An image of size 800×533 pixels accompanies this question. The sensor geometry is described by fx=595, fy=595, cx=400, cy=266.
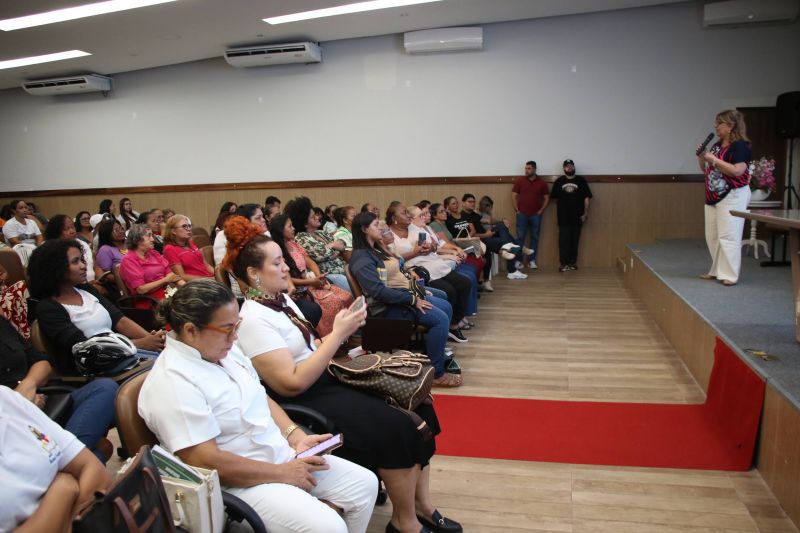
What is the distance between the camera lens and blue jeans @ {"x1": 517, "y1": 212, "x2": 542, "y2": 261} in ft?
28.1

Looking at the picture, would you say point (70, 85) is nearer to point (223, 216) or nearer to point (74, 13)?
point (74, 13)

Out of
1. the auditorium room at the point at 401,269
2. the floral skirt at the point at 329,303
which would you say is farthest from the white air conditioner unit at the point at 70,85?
the floral skirt at the point at 329,303

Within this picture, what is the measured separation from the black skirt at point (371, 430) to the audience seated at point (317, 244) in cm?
247

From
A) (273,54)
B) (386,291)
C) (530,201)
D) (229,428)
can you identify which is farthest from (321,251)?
(273,54)

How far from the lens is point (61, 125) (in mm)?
10805

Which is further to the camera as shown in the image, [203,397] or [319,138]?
[319,138]

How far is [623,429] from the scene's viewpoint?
3236 mm

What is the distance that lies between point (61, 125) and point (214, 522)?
11360mm

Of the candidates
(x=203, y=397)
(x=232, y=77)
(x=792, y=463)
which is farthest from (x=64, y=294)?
(x=232, y=77)

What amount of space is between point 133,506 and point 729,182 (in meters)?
4.65

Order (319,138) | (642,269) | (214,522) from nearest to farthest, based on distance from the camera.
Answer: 1. (214,522)
2. (642,269)
3. (319,138)

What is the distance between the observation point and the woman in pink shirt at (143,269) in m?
4.20

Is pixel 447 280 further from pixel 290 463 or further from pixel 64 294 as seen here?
pixel 290 463

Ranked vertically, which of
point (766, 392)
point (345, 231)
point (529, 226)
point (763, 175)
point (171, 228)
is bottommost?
point (766, 392)
